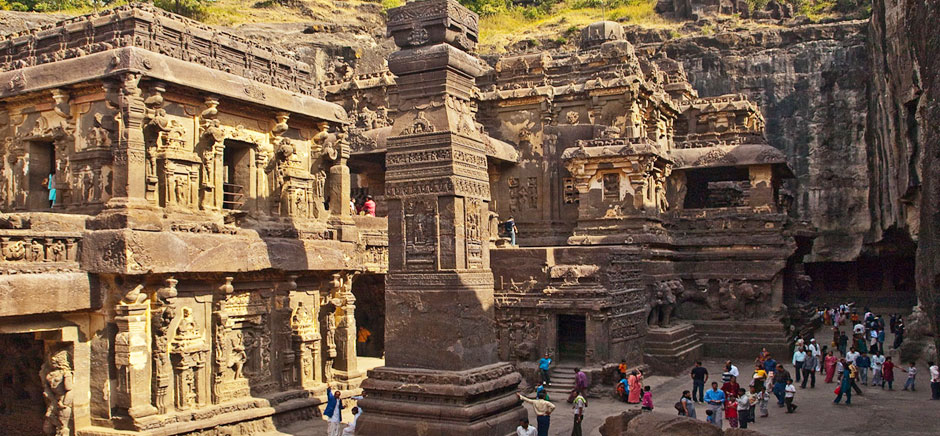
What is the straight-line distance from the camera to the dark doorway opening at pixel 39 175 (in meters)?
14.6

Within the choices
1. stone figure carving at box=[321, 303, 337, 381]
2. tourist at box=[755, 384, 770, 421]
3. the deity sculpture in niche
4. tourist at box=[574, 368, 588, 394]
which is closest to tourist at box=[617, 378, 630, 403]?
tourist at box=[574, 368, 588, 394]

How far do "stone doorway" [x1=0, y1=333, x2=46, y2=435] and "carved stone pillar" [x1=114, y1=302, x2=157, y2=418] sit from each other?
201 cm

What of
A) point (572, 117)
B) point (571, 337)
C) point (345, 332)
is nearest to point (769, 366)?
point (571, 337)

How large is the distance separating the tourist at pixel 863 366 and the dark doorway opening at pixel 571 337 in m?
6.12

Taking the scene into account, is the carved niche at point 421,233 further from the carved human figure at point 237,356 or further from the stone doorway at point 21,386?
the stone doorway at point 21,386

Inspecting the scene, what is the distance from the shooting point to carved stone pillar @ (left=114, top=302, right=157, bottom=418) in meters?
12.8

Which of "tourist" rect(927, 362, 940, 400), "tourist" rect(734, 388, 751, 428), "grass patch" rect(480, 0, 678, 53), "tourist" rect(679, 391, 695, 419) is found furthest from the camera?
"grass patch" rect(480, 0, 678, 53)

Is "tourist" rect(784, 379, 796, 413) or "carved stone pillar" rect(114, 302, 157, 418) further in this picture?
"tourist" rect(784, 379, 796, 413)

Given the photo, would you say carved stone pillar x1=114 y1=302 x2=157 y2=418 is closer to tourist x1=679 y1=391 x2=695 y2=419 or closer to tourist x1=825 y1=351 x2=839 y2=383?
tourist x1=679 y1=391 x2=695 y2=419

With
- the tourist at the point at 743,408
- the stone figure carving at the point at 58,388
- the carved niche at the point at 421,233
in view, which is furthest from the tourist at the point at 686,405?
the stone figure carving at the point at 58,388

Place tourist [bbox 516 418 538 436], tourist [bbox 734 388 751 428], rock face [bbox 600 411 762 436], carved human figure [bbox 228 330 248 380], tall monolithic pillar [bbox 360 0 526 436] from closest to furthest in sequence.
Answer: rock face [bbox 600 411 762 436]
tourist [bbox 516 418 538 436]
tall monolithic pillar [bbox 360 0 526 436]
tourist [bbox 734 388 751 428]
carved human figure [bbox 228 330 248 380]

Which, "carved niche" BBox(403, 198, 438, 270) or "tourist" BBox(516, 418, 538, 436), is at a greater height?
"carved niche" BBox(403, 198, 438, 270)

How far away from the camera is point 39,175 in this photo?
1477cm

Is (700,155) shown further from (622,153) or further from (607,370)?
(607,370)
